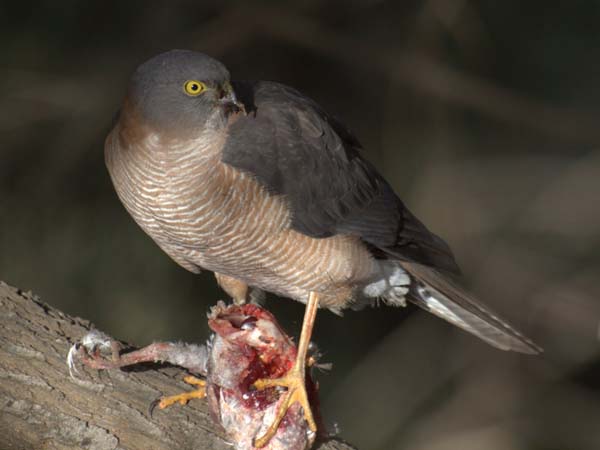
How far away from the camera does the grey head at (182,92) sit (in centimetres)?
377

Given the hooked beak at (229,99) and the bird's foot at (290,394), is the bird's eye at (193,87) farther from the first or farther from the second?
the bird's foot at (290,394)

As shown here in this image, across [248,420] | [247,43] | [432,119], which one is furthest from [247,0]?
[248,420]

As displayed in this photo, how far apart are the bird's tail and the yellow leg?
4.04ft

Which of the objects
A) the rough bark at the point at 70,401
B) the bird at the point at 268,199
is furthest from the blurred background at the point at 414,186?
the rough bark at the point at 70,401

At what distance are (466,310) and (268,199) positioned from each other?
4.08ft

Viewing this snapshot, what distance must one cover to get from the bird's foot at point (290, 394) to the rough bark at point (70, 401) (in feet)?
0.52

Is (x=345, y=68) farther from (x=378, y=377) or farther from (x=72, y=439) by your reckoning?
(x=72, y=439)

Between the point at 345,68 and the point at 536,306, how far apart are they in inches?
89.6

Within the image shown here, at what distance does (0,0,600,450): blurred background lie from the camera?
6527mm

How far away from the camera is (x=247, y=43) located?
674cm

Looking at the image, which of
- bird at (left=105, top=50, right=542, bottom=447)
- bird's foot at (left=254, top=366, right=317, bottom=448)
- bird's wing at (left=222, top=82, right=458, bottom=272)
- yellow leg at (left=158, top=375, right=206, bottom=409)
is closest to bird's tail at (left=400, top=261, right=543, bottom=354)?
bird at (left=105, top=50, right=542, bottom=447)

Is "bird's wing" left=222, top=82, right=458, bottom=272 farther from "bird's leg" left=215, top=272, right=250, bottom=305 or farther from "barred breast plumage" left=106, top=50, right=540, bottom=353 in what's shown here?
"bird's leg" left=215, top=272, right=250, bottom=305

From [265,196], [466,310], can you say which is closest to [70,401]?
[265,196]

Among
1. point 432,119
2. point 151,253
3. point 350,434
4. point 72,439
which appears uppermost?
point 432,119
